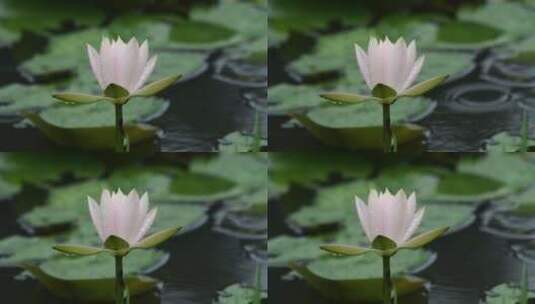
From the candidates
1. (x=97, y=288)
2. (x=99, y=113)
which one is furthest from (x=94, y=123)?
(x=97, y=288)

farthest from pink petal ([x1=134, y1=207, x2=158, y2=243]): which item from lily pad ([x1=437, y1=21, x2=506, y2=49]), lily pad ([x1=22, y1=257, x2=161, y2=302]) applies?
lily pad ([x1=437, y1=21, x2=506, y2=49])

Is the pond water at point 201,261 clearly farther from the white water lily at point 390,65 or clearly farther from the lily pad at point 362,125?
the white water lily at point 390,65

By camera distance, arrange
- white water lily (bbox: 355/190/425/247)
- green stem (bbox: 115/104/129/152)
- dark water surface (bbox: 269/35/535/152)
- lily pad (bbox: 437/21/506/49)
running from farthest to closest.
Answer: lily pad (bbox: 437/21/506/49) → dark water surface (bbox: 269/35/535/152) → green stem (bbox: 115/104/129/152) → white water lily (bbox: 355/190/425/247)

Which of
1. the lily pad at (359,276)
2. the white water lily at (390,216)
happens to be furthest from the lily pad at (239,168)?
the white water lily at (390,216)

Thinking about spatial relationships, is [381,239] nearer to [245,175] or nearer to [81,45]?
[245,175]

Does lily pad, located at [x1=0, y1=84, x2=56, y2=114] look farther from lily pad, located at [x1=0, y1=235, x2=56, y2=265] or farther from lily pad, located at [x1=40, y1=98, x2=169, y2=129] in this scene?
lily pad, located at [x1=0, y1=235, x2=56, y2=265]

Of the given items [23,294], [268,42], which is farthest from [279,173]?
[23,294]

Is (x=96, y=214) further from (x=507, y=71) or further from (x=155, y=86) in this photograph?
(x=507, y=71)
